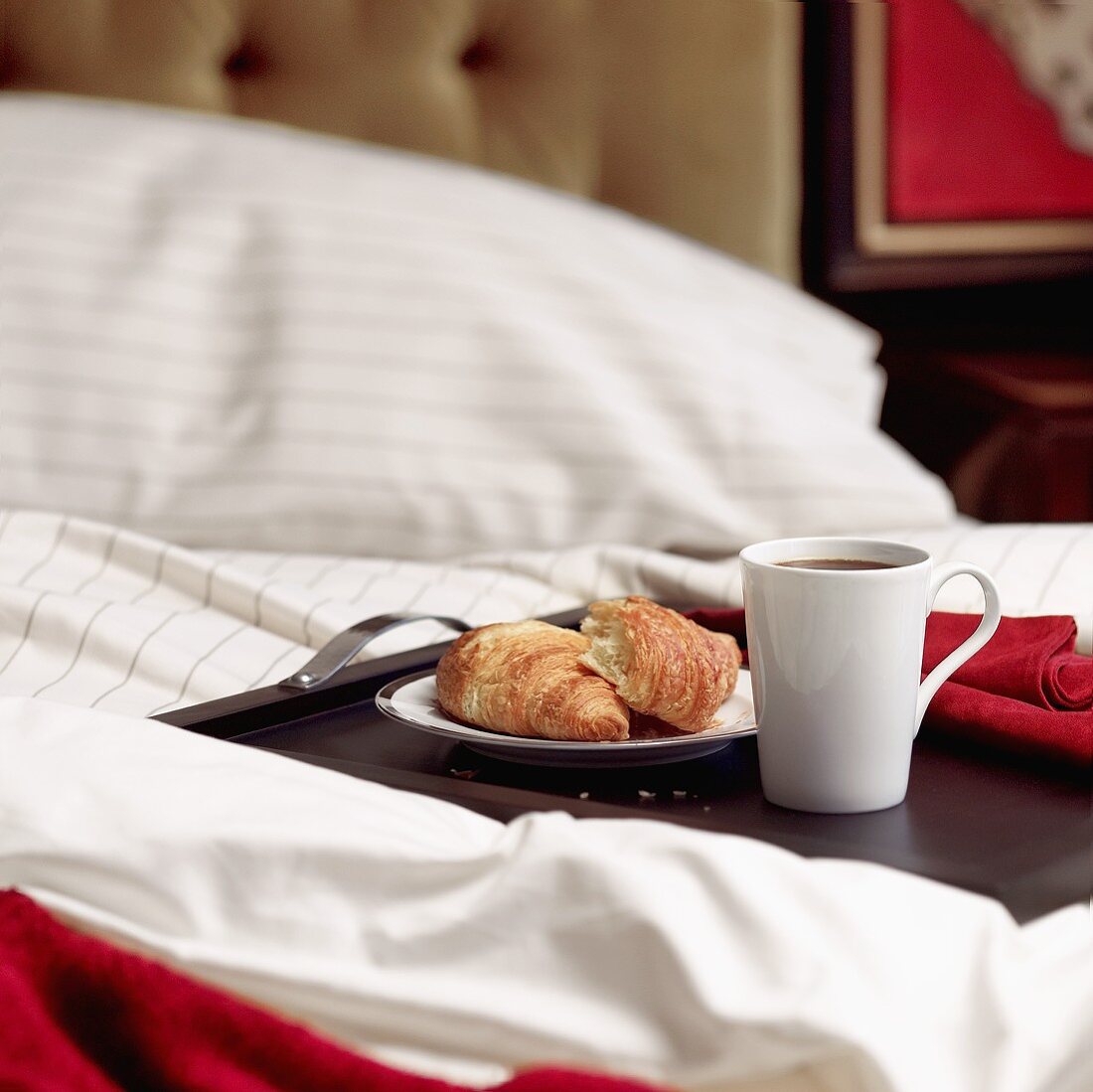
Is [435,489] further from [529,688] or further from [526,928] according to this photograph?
[526,928]

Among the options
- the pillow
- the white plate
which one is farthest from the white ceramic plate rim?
the pillow

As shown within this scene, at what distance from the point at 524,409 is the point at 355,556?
5.4 inches

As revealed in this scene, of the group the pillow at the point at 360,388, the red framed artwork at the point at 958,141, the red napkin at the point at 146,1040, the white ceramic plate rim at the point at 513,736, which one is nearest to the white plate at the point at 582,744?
the white ceramic plate rim at the point at 513,736

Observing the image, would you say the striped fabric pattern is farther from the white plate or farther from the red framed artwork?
the red framed artwork

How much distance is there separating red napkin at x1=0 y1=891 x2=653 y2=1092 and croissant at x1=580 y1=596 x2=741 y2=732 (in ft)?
0.57

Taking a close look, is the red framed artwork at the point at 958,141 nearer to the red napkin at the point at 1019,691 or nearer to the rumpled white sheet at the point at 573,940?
the red napkin at the point at 1019,691

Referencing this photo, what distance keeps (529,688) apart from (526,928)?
14 centimetres

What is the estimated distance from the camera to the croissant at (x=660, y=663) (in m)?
0.46

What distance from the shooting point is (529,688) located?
463 millimetres

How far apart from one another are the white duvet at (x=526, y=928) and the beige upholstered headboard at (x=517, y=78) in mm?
855

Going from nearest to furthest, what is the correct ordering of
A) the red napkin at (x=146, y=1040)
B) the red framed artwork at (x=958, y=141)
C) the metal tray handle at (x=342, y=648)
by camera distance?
the red napkin at (x=146, y=1040), the metal tray handle at (x=342, y=648), the red framed artwork at (x=958, y=141)

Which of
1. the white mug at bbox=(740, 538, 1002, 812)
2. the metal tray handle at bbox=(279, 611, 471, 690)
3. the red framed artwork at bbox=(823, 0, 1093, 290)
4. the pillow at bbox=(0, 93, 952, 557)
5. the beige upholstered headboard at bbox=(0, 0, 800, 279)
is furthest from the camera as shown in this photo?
the red framed artwork at bbox=(823, 0, 1093, 290)

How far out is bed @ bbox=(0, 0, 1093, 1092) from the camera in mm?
324

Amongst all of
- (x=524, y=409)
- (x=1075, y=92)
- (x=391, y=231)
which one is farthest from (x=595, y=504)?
(x=1075, y=92)
